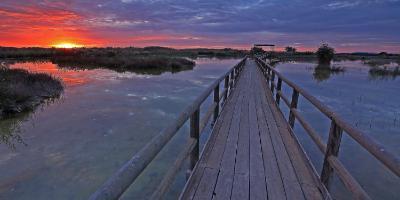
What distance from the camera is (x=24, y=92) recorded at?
13164mm

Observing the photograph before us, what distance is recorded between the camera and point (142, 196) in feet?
18.1

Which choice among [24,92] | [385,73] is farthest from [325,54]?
[24,92]

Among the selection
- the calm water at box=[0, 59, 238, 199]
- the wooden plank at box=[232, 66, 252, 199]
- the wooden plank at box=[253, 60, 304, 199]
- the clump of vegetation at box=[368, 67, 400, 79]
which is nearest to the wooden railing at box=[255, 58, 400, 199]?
the wooden plank at box=[253, 60, 304, 199]

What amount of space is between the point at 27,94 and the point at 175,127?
1325 cm

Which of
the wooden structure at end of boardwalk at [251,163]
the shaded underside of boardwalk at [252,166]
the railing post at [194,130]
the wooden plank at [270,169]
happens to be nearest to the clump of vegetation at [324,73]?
the shaded underside of boardwalk at [252,166]

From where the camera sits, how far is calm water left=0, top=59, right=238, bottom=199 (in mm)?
5820

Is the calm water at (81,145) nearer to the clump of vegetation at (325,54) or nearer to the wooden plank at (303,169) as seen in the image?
the wooden plank at (303,169)

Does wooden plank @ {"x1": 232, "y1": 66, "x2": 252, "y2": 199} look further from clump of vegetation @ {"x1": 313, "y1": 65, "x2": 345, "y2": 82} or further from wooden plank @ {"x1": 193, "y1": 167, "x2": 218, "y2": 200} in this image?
clump of vegetation @ {"x1": 313, "y1": 65, "x2": 345, "y2": 82}

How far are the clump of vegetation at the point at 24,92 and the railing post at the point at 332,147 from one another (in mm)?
11801

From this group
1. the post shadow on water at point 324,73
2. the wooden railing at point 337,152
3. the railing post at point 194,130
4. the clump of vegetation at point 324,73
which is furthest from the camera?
the clump of vegetation at point 324,73

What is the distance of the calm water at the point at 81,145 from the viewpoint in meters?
5.82

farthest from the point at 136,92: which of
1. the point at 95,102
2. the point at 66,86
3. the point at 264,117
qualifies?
the point at 264,117

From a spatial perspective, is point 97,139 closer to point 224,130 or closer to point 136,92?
point 224,130

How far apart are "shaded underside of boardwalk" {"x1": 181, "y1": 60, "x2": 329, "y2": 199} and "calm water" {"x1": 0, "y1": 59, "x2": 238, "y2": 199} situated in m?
1.58
